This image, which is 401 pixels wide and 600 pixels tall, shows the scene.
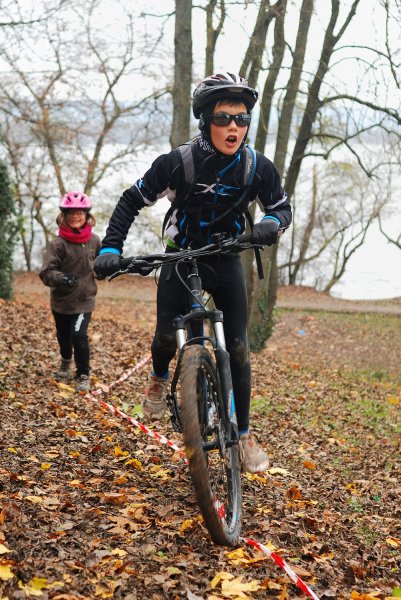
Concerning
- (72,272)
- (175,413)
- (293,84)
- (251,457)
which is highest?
(293,84)

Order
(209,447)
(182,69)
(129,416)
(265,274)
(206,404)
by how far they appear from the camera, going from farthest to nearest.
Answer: (265,274)
(182,69)
(129,416)
(206,404)
(209,447)

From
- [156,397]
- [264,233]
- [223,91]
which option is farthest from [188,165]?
[156,397]

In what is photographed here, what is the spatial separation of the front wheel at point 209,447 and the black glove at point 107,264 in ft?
2.16

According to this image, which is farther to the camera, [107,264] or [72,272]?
[72,272]

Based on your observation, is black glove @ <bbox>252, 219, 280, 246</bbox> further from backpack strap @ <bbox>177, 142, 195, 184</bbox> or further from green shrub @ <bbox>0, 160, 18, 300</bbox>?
green shrub @ <bbox>0, 160, 18, 300</bbox>

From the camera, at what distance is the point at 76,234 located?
8.57 metres

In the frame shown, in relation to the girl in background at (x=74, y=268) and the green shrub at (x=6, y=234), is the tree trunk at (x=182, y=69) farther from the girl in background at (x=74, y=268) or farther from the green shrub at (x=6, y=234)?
the girl in background at (x=74, y=268)

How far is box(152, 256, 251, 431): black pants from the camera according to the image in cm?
486

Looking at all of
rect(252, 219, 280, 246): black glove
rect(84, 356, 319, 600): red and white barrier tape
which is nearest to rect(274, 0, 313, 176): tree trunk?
rect(84, 356, 319, 600): red and white barrier tape

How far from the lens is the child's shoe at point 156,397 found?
5363 mm

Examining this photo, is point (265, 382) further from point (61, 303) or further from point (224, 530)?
point (224, 530)

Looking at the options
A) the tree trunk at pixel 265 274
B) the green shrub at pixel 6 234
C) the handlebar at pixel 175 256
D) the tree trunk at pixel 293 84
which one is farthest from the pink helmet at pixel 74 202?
the green shrub at pixel 6 234

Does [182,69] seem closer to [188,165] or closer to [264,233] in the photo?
[188,165]

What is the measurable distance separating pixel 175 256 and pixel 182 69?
10495mm
